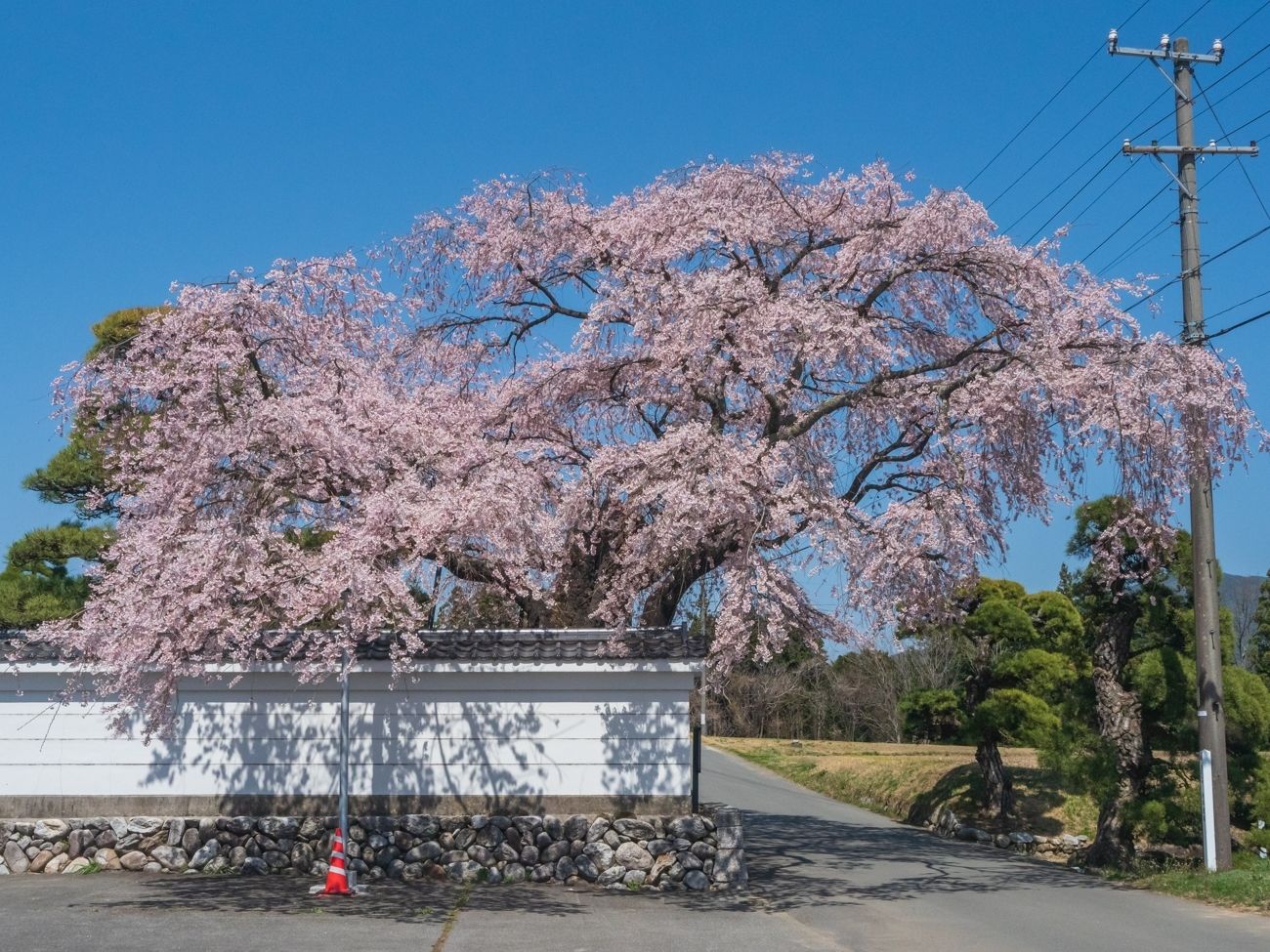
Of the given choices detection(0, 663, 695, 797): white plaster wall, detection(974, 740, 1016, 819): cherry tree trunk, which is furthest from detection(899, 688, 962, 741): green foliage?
detection(0, 663, 695, 797): white plaster wall

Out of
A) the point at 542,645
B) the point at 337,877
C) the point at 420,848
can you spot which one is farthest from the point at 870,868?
the point at 337,877

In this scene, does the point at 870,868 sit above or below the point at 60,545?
below

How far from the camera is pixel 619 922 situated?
11.4 metres

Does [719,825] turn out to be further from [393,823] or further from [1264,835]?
[1264,835]

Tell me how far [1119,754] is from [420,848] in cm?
872

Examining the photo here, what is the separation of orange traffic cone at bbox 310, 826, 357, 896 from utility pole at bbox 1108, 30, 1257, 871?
9.27 m

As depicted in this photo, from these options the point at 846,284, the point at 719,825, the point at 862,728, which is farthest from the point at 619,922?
the point at 862,728

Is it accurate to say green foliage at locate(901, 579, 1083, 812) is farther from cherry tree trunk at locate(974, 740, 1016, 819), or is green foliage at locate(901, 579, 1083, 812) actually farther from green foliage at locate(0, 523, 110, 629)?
green foliage at locate(0, 523, 110, 629)

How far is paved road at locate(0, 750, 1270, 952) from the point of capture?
33.8ft

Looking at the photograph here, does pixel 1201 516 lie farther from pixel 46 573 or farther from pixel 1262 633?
pixel 1262 633

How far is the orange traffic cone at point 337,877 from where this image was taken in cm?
1260

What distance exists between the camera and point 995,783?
22609 mm

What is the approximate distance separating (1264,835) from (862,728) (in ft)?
109

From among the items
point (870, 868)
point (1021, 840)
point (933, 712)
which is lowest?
point (1021, 840)
